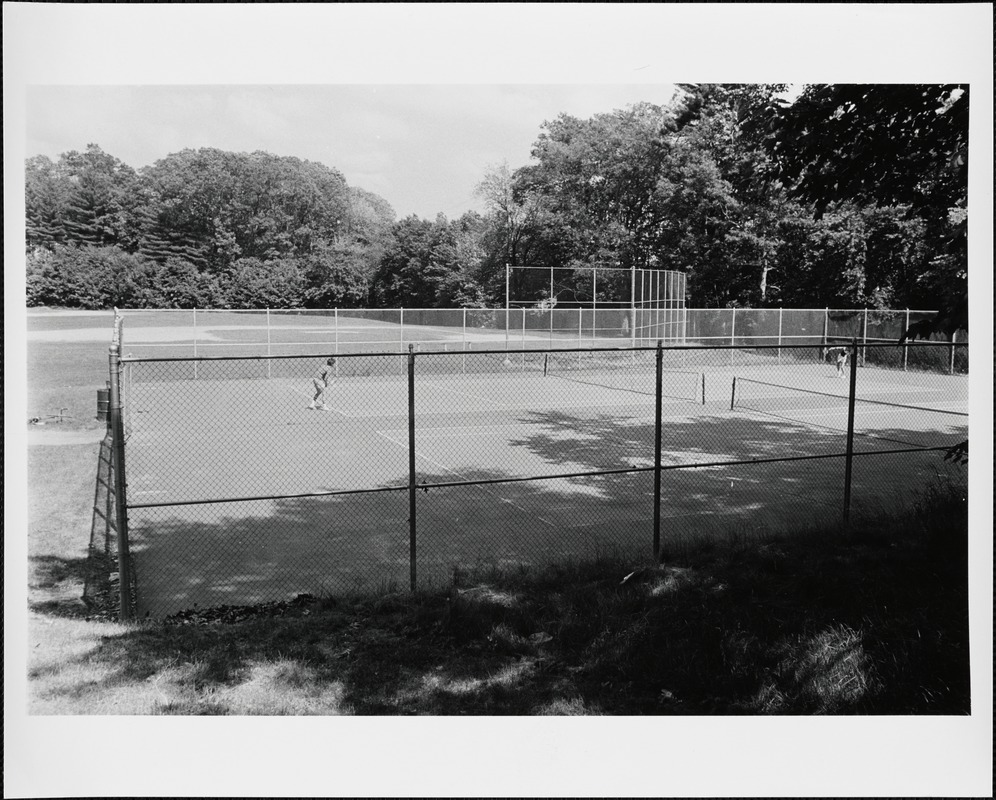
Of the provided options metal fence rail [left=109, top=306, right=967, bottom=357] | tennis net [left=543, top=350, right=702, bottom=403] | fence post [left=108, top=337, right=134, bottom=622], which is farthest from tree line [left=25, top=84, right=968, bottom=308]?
fence post [left=108, top=337, right=134, bottom=622]

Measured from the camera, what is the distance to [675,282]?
3694cm

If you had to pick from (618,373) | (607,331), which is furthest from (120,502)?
(607,331)

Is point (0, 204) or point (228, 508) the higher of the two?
point (0, 204)

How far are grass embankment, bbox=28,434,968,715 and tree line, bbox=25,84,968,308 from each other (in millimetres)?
19969

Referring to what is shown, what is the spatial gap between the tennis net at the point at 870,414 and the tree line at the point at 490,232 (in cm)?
498

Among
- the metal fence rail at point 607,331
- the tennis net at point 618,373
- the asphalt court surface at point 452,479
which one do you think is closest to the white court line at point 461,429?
the asphalt court surface at point 452,479

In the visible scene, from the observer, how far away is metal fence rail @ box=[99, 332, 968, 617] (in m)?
8.54

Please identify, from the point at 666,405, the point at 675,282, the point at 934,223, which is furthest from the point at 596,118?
the point at 934,223

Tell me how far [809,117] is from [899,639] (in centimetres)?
507

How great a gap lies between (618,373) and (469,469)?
58.7ft

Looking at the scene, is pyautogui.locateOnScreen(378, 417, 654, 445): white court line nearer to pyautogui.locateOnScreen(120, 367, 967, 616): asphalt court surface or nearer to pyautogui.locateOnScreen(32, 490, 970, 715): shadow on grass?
pyautogui.locateOnScreen(120, 367, 967, 616): asphalt court surface

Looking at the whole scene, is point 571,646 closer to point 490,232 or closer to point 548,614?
point 548,614

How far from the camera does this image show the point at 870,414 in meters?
19.6

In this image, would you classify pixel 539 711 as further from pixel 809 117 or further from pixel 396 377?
pixel 396 377
